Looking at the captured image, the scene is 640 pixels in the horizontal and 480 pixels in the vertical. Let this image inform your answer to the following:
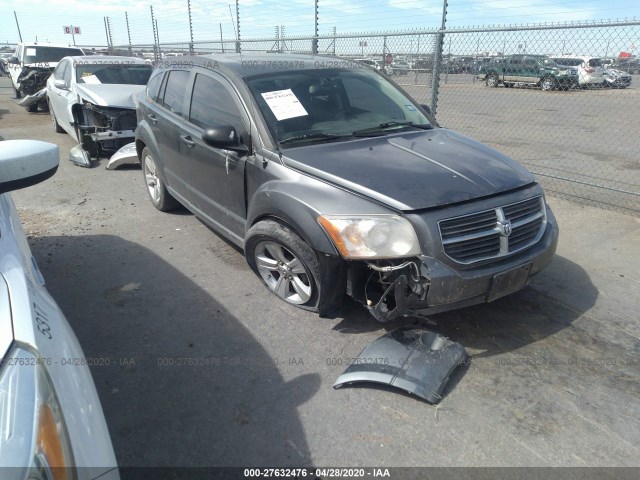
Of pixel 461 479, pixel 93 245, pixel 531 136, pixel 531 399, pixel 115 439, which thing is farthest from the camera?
pixel 531 136

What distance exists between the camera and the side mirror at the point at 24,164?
68.1 inches

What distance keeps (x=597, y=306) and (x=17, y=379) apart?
12.5 feet

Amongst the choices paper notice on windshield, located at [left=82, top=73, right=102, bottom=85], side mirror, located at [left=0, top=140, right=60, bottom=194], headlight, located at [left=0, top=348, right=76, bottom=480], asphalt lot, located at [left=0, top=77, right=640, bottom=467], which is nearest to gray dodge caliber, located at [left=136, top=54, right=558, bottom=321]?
asphalt lot, located at [left=0, top=77, right=640, bottom=467]

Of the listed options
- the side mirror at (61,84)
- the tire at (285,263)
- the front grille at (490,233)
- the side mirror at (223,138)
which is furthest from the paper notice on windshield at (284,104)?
the side mirror at (61,84)

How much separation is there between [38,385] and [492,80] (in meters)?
13.0

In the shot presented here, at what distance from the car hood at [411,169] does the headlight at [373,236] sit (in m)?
0.12

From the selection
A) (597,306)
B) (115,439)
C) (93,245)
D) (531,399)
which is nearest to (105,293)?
(93,245)

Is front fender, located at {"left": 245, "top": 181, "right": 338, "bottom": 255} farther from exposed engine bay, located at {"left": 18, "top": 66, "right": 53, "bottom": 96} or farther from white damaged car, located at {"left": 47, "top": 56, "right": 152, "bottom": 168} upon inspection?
exposed engine bay, located at {"left": 18, "top": 66, "right": 53, "bottom": 96}

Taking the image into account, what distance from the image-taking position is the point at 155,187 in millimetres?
5715

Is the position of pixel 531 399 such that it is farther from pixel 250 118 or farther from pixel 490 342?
pixel 250 118

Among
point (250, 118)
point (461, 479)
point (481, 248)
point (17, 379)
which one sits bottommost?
point (461, 479)

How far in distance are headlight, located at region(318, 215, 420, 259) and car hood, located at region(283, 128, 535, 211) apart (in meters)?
0.12

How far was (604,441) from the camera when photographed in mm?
2404

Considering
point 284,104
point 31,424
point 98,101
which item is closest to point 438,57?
point 284,104
